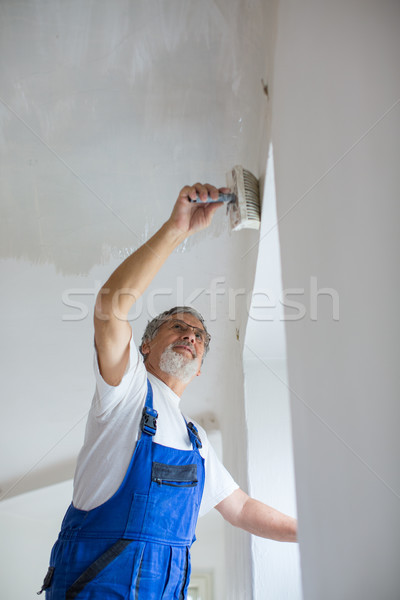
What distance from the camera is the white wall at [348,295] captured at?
50 centimetres

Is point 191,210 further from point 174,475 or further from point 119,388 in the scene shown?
point 174,475

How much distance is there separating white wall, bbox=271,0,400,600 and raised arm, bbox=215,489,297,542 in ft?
2.29

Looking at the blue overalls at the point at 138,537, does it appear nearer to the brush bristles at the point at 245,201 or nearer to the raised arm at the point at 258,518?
the raised arm at the point at 258,518

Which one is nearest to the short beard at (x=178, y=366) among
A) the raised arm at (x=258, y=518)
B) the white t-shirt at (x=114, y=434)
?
the white t-shirt at (x=114, y=434)

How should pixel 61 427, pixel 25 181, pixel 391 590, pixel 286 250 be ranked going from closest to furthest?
pixel 391 590 < pixel 286 250 < pixel 25 181 < pixel 61 427

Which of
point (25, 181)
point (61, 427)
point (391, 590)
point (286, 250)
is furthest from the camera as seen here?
point (61, 427)

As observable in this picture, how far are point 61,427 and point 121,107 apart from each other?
2.51 m

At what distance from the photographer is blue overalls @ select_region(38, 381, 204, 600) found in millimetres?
1120

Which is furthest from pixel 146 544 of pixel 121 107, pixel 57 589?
pixel 121 107

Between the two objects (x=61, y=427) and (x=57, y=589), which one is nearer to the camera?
(x=57, y=589)

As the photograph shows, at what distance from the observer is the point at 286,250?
110cm

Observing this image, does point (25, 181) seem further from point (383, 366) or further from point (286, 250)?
point (383, 366)

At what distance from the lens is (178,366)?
1.58 meters

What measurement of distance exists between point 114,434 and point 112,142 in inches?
39.0
